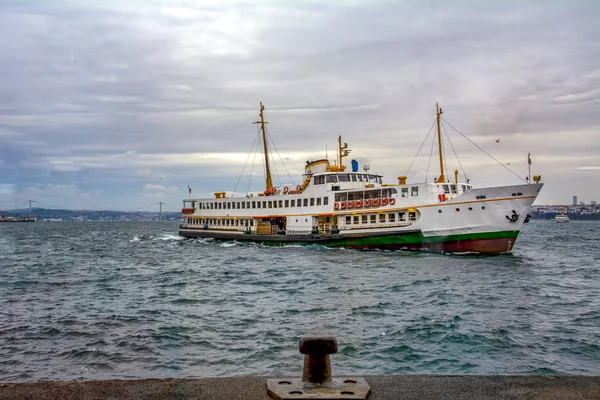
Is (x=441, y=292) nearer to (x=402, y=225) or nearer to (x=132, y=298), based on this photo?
(x=132, y=298)

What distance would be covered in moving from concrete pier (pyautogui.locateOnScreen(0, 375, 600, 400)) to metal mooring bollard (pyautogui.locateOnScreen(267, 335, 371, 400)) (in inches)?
6.0

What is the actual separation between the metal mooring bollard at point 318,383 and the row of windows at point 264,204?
38.7 meters

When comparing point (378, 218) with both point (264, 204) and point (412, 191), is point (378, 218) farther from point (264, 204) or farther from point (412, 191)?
point (264, 204)

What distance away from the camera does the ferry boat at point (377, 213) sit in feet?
116

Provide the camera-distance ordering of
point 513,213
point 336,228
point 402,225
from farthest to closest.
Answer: point 336,228 < point 402,225 < point 513,213

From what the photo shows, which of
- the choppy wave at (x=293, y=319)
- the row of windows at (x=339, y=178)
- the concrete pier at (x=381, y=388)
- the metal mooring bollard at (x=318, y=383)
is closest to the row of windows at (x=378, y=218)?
the row of windows at (x=339, y=178)

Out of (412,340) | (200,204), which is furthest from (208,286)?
(200,204)

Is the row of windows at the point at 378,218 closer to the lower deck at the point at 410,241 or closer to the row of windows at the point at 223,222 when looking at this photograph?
the lower deck at the point at 410,241

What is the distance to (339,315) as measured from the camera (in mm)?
17156

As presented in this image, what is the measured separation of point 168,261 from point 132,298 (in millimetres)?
17760

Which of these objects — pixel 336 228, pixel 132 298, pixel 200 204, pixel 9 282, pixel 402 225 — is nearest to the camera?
pixel 132 298

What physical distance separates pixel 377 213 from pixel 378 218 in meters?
0.47

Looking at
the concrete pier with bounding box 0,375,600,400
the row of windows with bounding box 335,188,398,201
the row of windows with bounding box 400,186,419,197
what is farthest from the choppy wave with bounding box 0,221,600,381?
the row of windows with bounding box 335,188,398,201

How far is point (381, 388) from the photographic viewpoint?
5.85 meters
